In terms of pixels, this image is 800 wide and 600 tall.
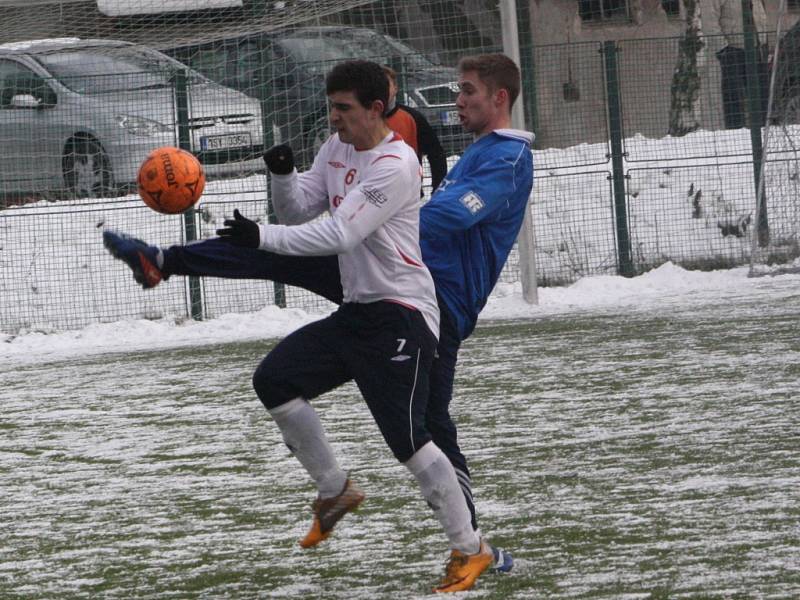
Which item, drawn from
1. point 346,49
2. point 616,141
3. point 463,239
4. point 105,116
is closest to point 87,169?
point 105,116

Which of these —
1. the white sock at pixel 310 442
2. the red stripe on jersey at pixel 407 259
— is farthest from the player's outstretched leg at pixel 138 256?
the red stripe on jersey at pixel 407 259

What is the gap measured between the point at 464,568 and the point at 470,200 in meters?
1.19

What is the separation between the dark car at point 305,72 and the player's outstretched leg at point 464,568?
34.5ft

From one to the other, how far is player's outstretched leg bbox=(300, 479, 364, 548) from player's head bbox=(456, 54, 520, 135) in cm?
133

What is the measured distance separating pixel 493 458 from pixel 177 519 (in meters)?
1.62

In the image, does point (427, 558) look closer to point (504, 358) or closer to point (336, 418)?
point (336, 418)

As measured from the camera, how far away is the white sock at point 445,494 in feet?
17.2

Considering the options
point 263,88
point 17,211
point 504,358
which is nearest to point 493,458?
point 504,358

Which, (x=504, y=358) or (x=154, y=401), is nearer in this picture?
(x=154, y=401)

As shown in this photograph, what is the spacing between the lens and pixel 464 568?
5.16 metres

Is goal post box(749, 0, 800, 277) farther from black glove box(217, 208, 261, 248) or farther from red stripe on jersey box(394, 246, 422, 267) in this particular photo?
black glove box(217, 208, 261, 248)

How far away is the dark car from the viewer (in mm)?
15539

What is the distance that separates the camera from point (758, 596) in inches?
190

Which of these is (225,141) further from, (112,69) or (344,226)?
(344,226)
